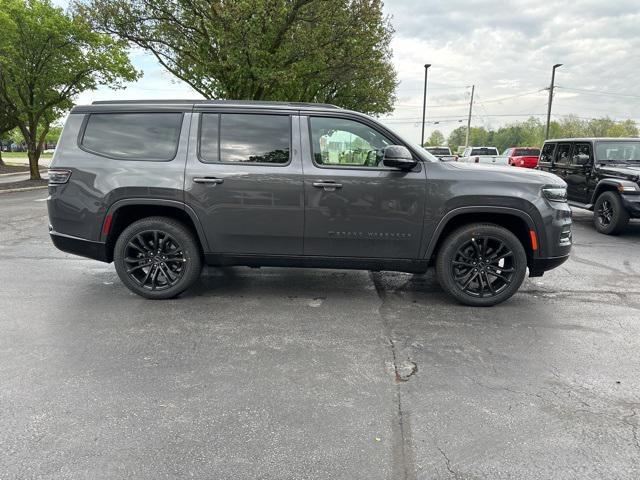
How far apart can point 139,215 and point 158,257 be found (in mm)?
506

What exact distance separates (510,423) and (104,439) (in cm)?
236

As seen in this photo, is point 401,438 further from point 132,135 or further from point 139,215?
point 132,135

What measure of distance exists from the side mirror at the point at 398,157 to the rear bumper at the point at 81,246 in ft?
10.0

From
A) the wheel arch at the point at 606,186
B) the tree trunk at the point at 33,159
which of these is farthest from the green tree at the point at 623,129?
the tree trunk at the point at 33,159

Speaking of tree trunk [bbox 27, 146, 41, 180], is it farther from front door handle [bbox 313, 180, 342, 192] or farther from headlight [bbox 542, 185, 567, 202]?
headlight [bbox 542, 185, 567, 202]

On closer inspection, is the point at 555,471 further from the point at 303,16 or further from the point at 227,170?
the point at 303,16

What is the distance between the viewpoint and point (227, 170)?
14.8 ft

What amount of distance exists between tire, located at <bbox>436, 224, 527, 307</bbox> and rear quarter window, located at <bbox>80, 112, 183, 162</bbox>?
10.0ft

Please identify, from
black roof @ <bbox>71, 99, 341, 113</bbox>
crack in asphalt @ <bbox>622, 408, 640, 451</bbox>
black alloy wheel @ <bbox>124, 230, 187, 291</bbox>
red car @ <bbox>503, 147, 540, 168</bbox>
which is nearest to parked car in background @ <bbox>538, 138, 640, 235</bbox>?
black roof @ <bbox>71, 99, 341, 113</bbox>

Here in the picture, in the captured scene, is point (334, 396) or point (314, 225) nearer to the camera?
point (334, 396)

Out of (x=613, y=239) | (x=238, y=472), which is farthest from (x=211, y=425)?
(x=613, y=239)

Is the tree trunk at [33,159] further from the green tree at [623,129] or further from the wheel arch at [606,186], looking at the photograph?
the green tree at [623,129]

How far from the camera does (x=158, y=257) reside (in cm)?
474

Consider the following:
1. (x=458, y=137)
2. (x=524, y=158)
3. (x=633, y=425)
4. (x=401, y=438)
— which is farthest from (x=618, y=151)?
(x=458, y=137)
